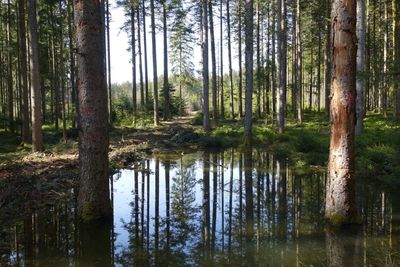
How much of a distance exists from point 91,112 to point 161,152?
11.9 meters

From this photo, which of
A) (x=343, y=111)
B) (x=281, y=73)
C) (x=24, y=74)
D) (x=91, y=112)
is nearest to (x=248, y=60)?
(x=281, y=73)

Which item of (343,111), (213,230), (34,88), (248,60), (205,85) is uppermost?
(248,60)

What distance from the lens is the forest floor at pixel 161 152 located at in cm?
920

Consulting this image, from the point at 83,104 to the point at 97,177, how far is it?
138 centimetres

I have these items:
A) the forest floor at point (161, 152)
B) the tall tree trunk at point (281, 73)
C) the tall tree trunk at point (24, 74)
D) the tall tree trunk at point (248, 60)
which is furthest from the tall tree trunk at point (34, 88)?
the tall tree trunk at point (281, 73)

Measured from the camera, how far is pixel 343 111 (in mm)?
6613

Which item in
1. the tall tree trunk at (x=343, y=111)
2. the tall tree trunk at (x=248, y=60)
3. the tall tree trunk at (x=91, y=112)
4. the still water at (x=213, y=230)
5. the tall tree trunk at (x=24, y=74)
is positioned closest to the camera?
the still water at (x=213, y=230)

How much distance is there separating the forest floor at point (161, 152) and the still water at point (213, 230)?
0.82 m

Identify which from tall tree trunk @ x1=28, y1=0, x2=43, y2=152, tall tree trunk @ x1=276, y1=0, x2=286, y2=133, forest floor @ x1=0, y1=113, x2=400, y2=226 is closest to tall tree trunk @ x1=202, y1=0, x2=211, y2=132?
forest floor @ x1=0, y1=113, x2=400, y2=226

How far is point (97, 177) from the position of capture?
23.1ft

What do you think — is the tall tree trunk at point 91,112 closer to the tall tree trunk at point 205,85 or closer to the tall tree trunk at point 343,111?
the tall tree trunk at point 343,111

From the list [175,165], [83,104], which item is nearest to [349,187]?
[83,104]

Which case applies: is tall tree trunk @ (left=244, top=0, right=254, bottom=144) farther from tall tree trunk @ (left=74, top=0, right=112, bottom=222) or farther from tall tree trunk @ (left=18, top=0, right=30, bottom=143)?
tall tree trunk @ (left=74, top=0, right=112, bottom=222)

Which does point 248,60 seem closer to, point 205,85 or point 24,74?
point 205,85
